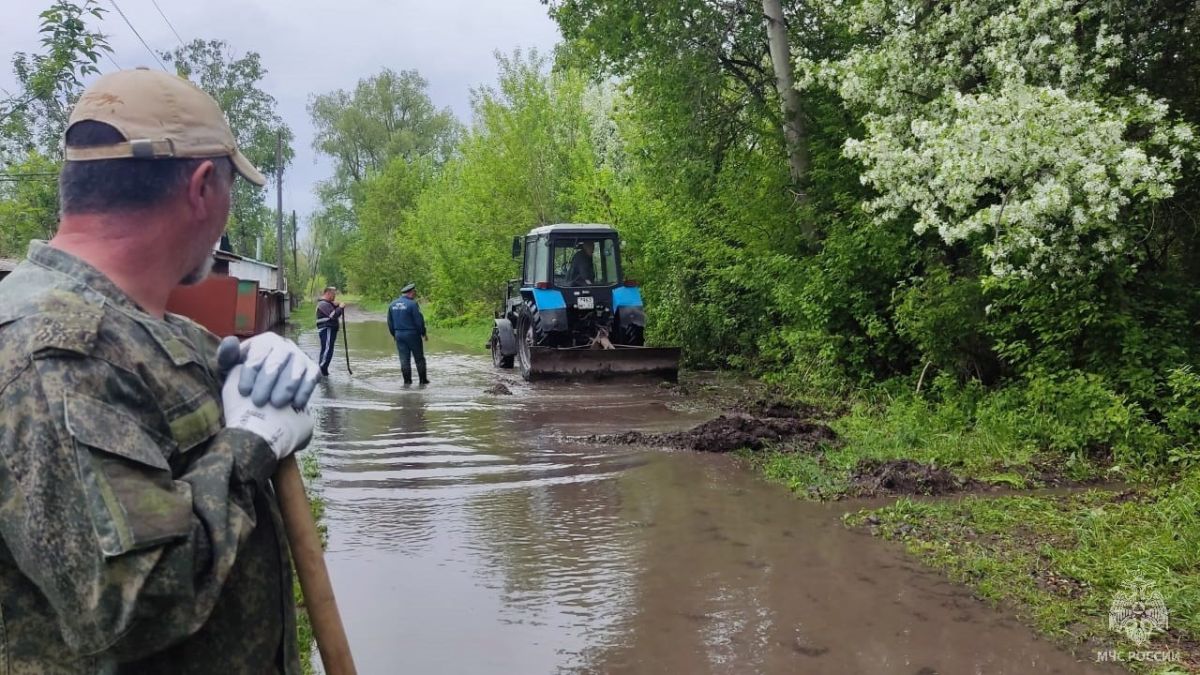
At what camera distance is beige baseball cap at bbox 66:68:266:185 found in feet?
5.04

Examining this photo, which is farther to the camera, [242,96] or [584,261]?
[242,96]

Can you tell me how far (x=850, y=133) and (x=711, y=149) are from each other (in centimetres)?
315

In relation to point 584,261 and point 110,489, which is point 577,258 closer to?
point 584,261

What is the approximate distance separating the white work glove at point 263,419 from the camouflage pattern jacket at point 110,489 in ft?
0.08

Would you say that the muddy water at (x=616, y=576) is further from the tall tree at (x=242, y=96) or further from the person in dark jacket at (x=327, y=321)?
the tall tree at (x=242, y=96)

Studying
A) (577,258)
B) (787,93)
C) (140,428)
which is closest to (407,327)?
(577,258)

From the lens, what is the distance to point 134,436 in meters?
1.37

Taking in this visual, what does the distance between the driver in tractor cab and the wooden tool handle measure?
537 inches

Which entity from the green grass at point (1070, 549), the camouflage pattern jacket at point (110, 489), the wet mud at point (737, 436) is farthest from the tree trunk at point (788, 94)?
the camouflage pattern jacket at point (110, 489)

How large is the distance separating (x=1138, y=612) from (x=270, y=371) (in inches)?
178

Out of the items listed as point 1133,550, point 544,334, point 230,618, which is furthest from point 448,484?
point 544,334

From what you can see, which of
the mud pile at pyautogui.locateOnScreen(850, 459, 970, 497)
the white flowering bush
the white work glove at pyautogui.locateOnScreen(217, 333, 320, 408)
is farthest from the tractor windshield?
the white work glove at pyautogui.locateOnScreen(217, 333, 320, 408)

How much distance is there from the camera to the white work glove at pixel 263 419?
1.60m

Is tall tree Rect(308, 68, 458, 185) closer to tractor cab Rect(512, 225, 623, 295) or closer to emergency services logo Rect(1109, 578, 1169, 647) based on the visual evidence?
tractor cab Rect(512, 225, 623, 295)
